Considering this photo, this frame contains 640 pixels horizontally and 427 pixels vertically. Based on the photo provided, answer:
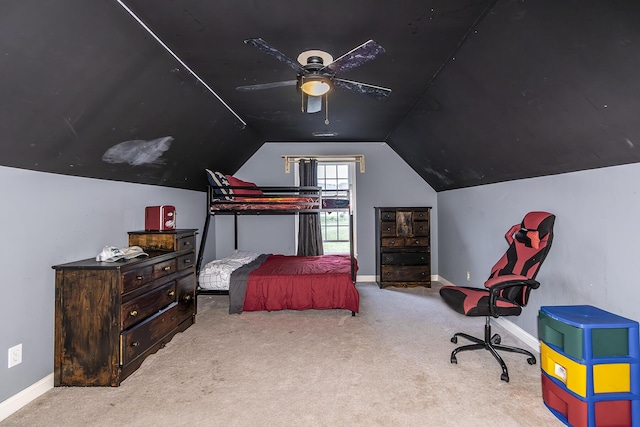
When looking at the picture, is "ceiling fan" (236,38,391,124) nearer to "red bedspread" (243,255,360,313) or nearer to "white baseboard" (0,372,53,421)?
"red bedspread" (243,255,360,313)

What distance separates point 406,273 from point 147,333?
3.57 meters

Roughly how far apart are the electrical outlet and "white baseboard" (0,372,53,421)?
0.20 m

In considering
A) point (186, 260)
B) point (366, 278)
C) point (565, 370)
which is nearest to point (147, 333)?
point (186, 260)

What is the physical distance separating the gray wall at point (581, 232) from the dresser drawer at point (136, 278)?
3117 mm

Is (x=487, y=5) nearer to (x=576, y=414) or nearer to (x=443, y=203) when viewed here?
(x=576, y=414)

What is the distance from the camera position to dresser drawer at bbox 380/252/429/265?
4.95m

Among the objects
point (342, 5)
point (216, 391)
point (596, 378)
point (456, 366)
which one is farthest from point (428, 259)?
point (342, 5)

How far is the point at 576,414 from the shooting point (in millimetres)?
1778

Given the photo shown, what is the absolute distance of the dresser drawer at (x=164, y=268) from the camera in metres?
2.80

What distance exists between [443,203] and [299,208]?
99.8 inches

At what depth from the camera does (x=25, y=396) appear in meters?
2.09

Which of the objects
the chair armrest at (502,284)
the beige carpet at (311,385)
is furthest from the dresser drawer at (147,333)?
the chair armrest at (502,284)

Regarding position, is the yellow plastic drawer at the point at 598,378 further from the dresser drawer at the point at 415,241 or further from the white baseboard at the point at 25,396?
the white baseboard at the point at 25,396

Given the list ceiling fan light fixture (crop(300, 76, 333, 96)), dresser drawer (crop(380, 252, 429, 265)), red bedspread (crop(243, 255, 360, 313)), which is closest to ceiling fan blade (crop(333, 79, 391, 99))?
ceiling fan light fixture (crop(300, 76, 333, 96))
